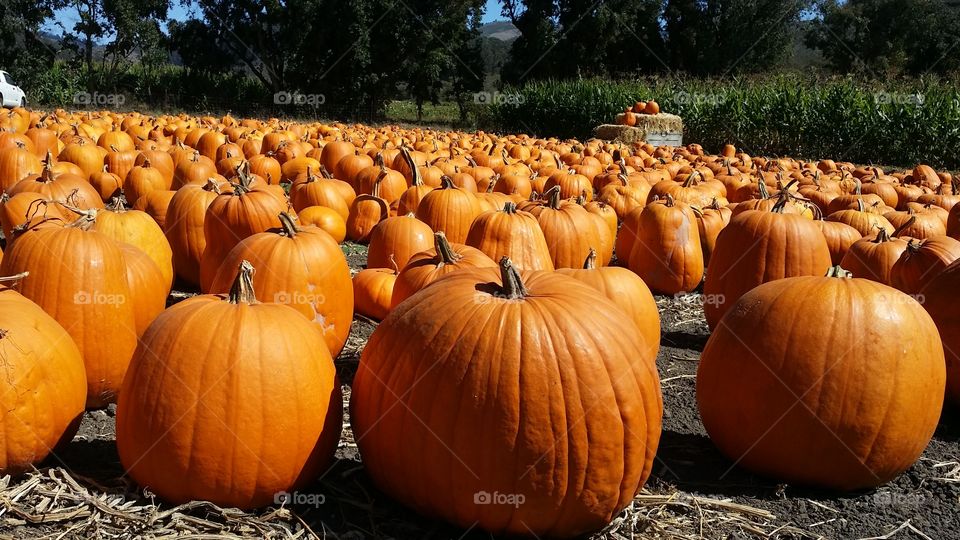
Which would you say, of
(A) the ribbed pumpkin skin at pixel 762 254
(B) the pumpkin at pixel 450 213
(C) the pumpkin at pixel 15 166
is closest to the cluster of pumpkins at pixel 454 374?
(A) the ribbed pumpkin skin at pixel 762 254

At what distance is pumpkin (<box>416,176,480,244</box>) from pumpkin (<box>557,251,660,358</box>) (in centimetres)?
231

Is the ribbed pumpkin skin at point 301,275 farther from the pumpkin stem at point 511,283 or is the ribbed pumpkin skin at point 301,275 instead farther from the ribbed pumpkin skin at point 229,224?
the pumpkin stem at point 511,283

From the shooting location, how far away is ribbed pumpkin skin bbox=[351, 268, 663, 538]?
2305mm

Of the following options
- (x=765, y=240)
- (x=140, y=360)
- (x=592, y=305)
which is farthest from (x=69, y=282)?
(x=765, y=240)

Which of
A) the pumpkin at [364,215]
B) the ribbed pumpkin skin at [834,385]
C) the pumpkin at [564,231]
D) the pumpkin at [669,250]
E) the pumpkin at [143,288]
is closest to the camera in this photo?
the ribbed pumpkin skin at [834,385]

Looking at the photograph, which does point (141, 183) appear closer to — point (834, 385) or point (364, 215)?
point (364, 215)

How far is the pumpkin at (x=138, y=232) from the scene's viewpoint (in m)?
4.50

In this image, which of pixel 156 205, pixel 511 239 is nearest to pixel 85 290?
pixel 511 239

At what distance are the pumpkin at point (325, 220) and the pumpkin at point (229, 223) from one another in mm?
1925

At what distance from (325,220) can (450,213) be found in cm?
143

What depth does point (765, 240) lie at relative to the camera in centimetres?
482

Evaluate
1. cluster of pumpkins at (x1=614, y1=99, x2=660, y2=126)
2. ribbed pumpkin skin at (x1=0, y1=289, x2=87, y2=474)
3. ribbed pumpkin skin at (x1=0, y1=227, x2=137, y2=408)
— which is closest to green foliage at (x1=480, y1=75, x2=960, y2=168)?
cluster of pumpkins at (x1=614, y1=99, x2=660, y2=126)

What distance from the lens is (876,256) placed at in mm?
4848

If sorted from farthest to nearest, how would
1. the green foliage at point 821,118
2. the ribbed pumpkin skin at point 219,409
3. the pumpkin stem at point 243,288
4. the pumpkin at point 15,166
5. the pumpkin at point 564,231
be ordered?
1. the green foliage at point 821,118
2. the pumpkin at point 15,166
3. the pumpkin at point 564,231
4. the pumpkin stem at point 243,288
5. the ribbed pumpkin skin at point 219,409
